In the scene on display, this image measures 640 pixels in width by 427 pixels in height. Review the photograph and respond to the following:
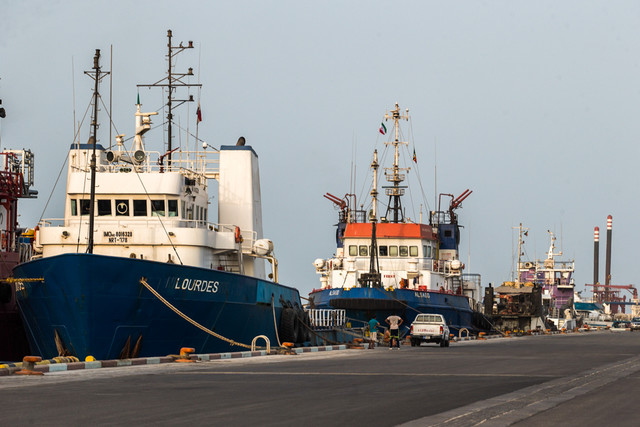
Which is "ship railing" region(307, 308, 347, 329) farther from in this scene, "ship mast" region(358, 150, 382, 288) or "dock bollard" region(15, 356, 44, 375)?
"dock bollard" region(15, 356, 44, 375)

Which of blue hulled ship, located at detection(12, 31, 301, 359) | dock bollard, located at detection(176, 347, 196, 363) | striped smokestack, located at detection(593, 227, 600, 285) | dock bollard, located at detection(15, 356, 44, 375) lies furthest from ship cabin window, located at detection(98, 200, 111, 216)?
striped smokestack, located at detection(593, 227, 600, 285)

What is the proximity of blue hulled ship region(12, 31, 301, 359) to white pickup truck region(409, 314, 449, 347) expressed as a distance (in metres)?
6.24

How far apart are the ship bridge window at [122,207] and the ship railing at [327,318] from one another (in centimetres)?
1325

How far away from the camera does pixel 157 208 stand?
105ft

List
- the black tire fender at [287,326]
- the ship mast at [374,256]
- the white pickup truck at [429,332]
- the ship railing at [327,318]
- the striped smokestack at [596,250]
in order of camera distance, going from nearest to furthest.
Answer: the black tire fender at [287,326] → the white pickup truck at [429,332] → the ship railing at [327,318] → the ship mast at [374,256] → the striped smokestack at [596,250]

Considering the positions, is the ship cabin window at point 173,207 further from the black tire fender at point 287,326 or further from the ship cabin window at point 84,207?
the black tire fender at point 287,326

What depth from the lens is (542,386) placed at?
18.0m

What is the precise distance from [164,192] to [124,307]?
6.77 meters

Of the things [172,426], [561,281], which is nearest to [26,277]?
[172,426]

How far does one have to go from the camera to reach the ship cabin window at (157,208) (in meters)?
32.0

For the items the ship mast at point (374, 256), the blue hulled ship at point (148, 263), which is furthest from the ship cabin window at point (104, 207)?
the ship mast at point (374, 256)

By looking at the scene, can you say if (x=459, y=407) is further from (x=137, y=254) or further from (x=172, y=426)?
(x=137, y=254)

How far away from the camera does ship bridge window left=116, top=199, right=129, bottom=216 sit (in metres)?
31.9

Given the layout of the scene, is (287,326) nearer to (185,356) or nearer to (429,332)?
(429,332)
